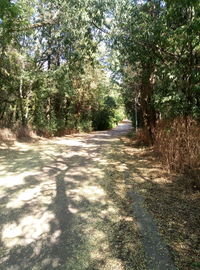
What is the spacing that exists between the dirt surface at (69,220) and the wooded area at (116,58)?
6.11 ft

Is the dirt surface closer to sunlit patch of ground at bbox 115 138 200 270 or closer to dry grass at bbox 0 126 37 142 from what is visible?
sunlit patch of ground at bbox 115 138 200 270

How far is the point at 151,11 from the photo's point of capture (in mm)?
6672

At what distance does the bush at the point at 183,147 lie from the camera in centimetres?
495

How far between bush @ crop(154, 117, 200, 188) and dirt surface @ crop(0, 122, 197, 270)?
0.81 m

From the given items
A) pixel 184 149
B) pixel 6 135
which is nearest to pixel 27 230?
pixel 184 149

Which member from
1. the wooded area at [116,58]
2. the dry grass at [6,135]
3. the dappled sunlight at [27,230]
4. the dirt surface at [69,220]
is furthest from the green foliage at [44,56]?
the dappled sunlight at [27,230]

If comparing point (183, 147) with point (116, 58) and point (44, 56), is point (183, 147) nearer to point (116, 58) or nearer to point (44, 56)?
point (116, 58)

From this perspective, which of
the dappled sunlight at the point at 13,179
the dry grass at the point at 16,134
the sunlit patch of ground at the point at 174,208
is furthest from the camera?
the dry grass at the point at 16,134

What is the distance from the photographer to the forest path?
2475 mm

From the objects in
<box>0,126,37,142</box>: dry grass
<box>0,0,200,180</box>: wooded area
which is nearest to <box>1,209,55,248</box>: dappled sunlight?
<box>0,0,200,180</box>: wooded area

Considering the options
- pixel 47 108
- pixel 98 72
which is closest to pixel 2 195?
pixel 47 108

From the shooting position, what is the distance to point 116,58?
28.0ft

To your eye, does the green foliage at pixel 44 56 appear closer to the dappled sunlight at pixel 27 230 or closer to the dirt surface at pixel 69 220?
the dirt surface at pixel 69 220

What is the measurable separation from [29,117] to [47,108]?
7.42 feet
